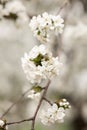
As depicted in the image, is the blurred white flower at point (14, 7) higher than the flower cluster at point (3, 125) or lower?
higher

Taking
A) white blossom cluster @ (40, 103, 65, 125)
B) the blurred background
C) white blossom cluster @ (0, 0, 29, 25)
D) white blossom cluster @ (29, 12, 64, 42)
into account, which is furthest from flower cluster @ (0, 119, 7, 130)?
the blurred background

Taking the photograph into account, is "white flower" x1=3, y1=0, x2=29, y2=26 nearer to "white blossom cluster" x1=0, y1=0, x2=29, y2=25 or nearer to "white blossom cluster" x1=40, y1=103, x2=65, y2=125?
"white blossom cluster" x1=0, y1=0, x2=29, y2=25

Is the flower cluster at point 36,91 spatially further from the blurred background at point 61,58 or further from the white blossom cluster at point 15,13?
the blurred background at point 61,58

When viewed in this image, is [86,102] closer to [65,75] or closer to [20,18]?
[65,75]

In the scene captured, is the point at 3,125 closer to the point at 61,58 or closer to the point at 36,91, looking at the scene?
the point at 36,91

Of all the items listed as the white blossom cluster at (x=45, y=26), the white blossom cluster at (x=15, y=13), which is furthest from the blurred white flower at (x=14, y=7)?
the white blossom cluster at (x=45, y=26)
